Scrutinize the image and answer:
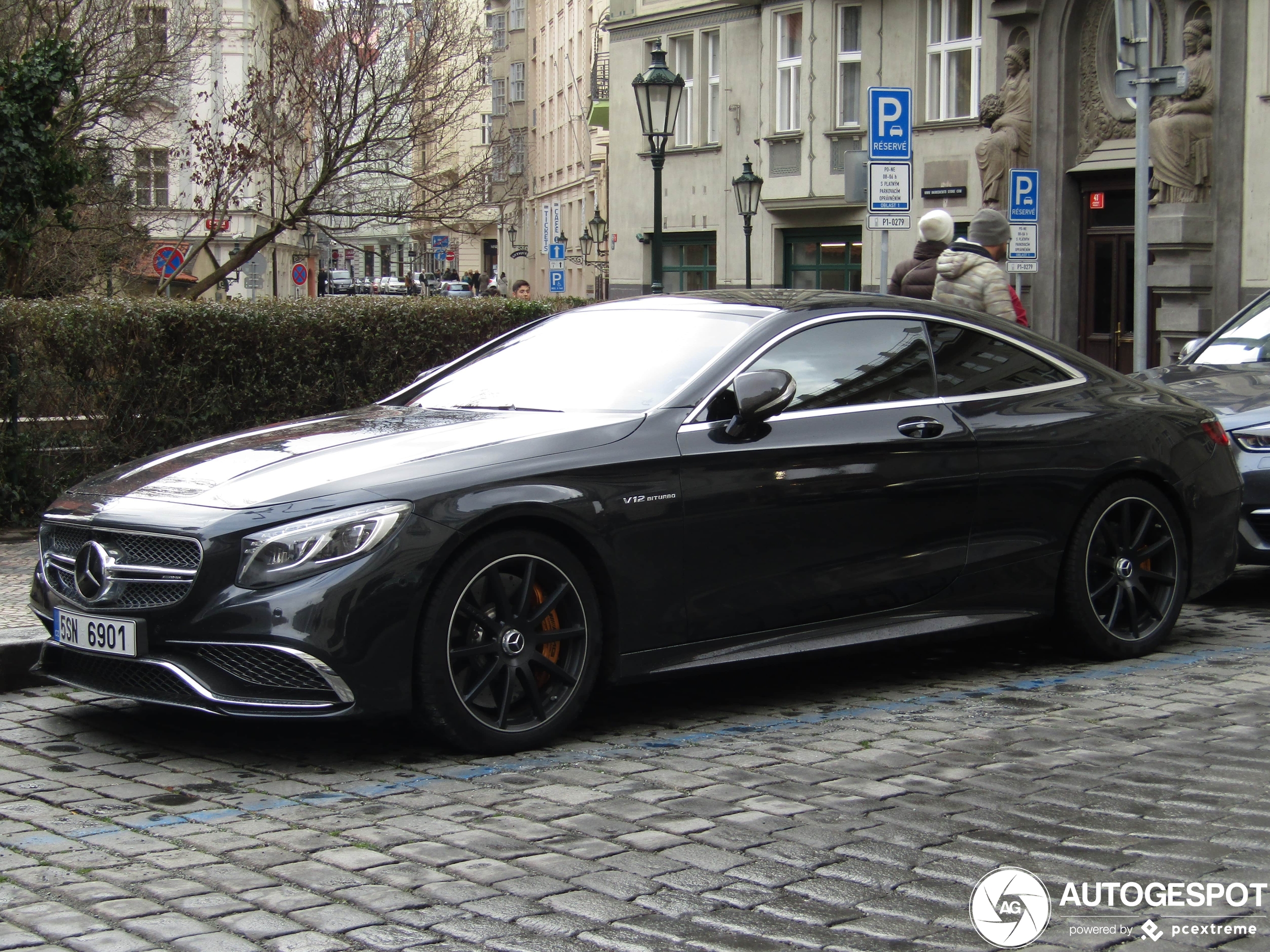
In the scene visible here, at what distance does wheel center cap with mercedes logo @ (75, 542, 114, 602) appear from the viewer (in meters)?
5.31

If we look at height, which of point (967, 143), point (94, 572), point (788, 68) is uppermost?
point (788, 68)

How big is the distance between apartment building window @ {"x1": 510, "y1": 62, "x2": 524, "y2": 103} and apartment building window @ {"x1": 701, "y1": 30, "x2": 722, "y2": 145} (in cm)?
5423

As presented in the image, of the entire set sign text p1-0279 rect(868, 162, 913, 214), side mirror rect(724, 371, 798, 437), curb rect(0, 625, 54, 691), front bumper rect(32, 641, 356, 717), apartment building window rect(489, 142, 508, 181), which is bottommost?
curb rect(0, 625, 54, 691)

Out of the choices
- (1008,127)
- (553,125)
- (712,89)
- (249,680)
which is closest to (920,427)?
(249,680)

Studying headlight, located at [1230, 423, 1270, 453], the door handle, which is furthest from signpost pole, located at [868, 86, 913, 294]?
the door handle

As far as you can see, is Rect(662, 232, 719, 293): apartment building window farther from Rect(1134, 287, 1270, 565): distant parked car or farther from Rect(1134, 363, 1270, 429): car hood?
Rect(1134, 363, 1270, 429): car hood

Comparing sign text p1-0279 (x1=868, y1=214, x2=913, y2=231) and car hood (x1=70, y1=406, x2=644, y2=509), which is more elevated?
sign text p1-0279 (x1=868, y1=214, x2=913, y2=231)

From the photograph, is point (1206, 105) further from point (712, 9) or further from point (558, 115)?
point (558, 115)

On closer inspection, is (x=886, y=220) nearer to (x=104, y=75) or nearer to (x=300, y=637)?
(x=300, y=637)

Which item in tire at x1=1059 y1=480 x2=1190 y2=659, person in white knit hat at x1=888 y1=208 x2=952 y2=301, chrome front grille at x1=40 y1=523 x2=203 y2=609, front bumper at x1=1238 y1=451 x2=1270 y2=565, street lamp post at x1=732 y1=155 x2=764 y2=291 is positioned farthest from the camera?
street lamp post at x1=732 y1=155 x2=764 y2=291

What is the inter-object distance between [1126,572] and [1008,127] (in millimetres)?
22549

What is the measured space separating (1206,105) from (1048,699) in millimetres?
20258

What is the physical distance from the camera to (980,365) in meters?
6.80

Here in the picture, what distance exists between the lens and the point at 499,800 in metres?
4.87
